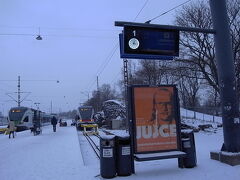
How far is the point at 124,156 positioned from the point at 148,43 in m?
3.81

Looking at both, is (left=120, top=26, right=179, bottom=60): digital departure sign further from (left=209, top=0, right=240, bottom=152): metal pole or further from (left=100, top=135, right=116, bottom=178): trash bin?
(left=100, top=135, right=116, bottom=178): trash bin

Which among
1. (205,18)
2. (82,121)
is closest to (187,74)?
(205,18)

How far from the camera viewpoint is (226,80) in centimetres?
1129

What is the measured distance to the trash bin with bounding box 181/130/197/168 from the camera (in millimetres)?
10309

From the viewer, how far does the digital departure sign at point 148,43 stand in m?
10.7

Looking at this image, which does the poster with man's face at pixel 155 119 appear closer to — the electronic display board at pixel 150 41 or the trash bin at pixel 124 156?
the trash bin at pixel 124 156

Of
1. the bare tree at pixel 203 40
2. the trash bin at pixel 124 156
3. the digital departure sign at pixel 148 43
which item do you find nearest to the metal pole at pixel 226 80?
the digital departure sign at pixel 148 43

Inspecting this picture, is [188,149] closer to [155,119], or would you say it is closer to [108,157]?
[155,119]

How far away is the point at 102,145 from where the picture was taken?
962 cm

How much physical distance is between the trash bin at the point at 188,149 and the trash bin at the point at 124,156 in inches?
72.3

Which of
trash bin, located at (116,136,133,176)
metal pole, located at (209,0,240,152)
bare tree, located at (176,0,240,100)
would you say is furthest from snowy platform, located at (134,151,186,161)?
bare tree, located at (176,0,240,100)

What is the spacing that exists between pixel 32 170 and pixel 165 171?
4406mm

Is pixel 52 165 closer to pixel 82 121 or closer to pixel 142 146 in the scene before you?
pixel 142 146

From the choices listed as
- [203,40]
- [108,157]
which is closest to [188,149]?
[108,157]
